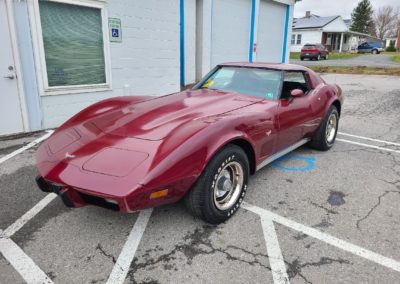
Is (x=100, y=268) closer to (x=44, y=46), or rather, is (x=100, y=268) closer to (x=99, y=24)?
(x=44, y=46)

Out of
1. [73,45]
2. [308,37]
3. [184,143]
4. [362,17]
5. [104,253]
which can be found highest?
[362,17]

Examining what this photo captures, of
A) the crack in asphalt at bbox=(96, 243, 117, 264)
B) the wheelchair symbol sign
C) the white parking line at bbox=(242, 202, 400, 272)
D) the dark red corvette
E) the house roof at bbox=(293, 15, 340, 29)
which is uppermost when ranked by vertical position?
the house roof at bbox=(293, 15, 340, 29)

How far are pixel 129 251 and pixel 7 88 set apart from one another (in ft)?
13.8

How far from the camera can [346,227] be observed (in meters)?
2.84

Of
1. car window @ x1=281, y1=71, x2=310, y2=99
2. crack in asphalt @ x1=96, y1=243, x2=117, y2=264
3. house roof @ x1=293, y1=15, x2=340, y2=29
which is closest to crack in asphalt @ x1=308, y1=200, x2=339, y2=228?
car window @ x1=281, y1=71, x2=310, y2=99

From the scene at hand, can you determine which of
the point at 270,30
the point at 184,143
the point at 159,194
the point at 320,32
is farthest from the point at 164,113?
the point at 320,32

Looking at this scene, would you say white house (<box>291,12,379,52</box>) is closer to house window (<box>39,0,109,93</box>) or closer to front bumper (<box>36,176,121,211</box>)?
house window (<box>39,0,109,93</box>)

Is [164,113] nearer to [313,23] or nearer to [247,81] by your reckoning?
[247,81]

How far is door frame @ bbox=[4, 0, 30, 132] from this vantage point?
5.05 m

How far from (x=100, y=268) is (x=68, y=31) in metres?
4.86

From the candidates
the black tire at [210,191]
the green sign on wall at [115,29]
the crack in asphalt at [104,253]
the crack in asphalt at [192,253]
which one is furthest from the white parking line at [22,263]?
the green sign on wall at [115,29]

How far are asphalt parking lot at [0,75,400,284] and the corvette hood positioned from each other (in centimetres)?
81

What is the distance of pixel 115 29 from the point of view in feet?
21.3

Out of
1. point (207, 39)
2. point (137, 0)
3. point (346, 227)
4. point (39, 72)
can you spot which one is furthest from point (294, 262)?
point (207, 39)
